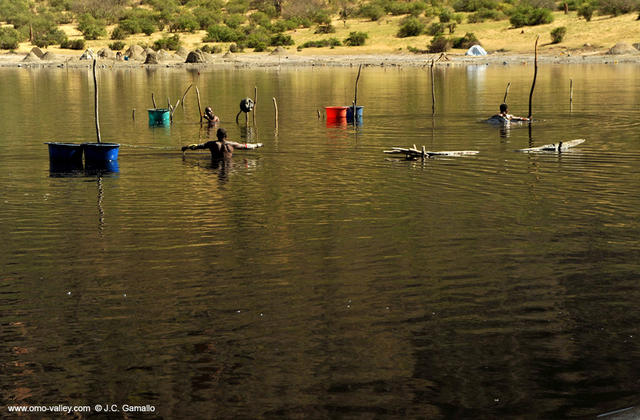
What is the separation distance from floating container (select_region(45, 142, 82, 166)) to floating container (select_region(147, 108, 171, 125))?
34.7 ft

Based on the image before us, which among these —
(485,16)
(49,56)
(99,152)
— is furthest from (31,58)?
(99,152)

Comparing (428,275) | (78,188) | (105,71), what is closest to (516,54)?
(105,71)

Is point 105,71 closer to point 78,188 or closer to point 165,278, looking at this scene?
point 78,188

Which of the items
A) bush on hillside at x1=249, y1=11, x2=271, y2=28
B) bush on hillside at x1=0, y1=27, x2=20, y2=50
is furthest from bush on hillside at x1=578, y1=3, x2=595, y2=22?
bush on hillside at x1=0, y1=27, x2=20, y2=50

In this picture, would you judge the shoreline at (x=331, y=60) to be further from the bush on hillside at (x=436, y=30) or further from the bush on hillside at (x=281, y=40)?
the bush on hillside at (x=436, y=30)

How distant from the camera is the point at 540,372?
364 inches

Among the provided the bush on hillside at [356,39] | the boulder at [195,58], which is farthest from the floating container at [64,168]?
the bush on hillside at [356,39]

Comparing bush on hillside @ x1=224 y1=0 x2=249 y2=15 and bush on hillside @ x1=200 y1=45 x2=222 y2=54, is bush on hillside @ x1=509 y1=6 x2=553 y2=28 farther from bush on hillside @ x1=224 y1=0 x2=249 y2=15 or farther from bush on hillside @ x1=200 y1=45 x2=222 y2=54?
bush on hillside @ x1=224 y1=0 x2=249 y2=15

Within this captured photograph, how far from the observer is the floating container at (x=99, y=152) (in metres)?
22.1

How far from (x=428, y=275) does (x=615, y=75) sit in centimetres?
4993

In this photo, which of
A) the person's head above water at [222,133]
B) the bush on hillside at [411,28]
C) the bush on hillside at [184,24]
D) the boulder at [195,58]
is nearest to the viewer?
the person's head above water at [222,133]

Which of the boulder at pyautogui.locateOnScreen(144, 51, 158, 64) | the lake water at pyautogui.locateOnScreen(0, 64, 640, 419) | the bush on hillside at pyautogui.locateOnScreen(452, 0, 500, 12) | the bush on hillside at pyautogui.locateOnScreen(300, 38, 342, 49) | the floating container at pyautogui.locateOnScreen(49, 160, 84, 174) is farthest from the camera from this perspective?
the bush on hillside at pyautogui.locateOnScreen(452, 0, 500, 12)

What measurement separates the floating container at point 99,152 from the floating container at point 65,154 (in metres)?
0.20

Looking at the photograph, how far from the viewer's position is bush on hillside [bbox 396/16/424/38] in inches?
3391
